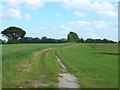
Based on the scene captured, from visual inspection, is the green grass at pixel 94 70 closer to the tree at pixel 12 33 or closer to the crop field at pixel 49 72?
the crop field at pixel 49 72

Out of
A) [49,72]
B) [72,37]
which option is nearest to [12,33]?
[72,37]

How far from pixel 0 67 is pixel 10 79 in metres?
2.54

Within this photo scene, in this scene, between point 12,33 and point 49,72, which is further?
point 12,33

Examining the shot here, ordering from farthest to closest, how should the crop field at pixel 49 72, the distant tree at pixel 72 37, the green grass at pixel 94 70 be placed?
the distant tree at pixel 72 37 → the green grass at pixel 94 70 → the crop field at pixel 49 72

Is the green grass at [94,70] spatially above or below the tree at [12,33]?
below

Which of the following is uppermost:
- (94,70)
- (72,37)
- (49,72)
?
(72,37)

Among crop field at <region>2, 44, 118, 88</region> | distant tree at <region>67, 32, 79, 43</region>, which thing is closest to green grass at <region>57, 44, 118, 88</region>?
crop field at <region>2, 44, 118, 88</region>

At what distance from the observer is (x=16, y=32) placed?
308 ft

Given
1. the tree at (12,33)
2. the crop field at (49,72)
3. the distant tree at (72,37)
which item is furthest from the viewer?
the distant tree at (72,37)

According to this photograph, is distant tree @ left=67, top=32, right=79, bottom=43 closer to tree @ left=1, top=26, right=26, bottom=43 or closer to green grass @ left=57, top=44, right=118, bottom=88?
tree @ left=1, top=26, right=26, bottom=43

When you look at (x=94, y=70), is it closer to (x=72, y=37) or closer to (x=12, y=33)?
(x=12, y=33)

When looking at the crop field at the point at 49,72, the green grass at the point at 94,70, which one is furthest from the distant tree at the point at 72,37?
the crop field at the point at 49,72

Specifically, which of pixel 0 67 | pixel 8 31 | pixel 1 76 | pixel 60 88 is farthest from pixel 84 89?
pixel 8 31

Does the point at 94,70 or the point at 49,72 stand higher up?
the point at 49,72
